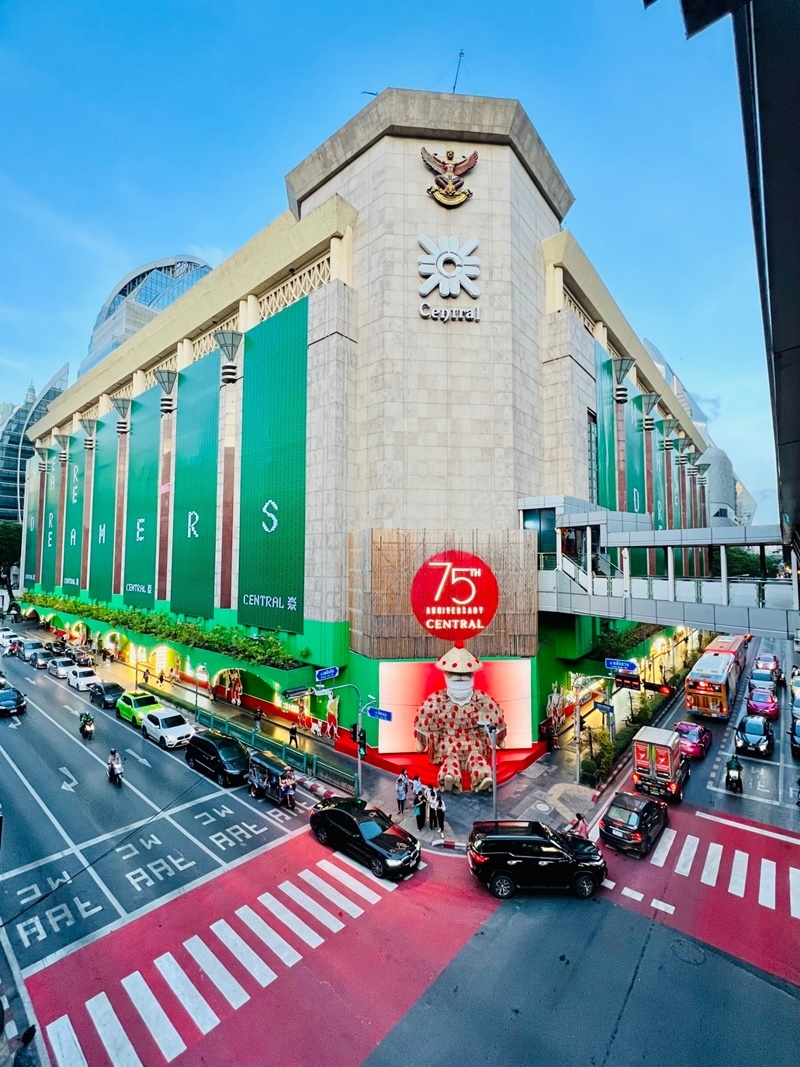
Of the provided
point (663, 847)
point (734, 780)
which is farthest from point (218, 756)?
point (734, 780)

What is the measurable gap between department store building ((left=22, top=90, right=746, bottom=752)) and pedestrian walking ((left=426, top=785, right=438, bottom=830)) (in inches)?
240

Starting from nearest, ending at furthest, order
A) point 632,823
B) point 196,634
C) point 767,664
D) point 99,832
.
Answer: point 632,823 → point 99,832 → point 196,634 → point 767,664

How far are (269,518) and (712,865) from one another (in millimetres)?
25765

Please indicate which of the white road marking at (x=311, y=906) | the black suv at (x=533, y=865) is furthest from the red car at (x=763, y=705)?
the white road marking at (x=311, y=906)

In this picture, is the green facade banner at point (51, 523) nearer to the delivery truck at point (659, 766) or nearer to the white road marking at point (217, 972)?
the white road marking at point (217, 972)

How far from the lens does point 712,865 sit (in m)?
16.6

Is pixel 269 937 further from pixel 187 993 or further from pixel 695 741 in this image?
pixel 695 741

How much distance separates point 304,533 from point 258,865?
1663 centimetres

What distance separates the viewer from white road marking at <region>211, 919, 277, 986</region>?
11.9 m

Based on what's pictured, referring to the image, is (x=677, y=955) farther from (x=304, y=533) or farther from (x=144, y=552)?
(x=144, y=552)

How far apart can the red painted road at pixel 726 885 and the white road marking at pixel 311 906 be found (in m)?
7.92

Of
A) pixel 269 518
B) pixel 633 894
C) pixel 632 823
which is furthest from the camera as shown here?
pixel 269 518

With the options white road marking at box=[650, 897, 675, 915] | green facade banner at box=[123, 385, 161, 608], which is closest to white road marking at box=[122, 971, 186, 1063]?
white road marking at box=[650, 897, 675, 915]

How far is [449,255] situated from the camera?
2780 cm
